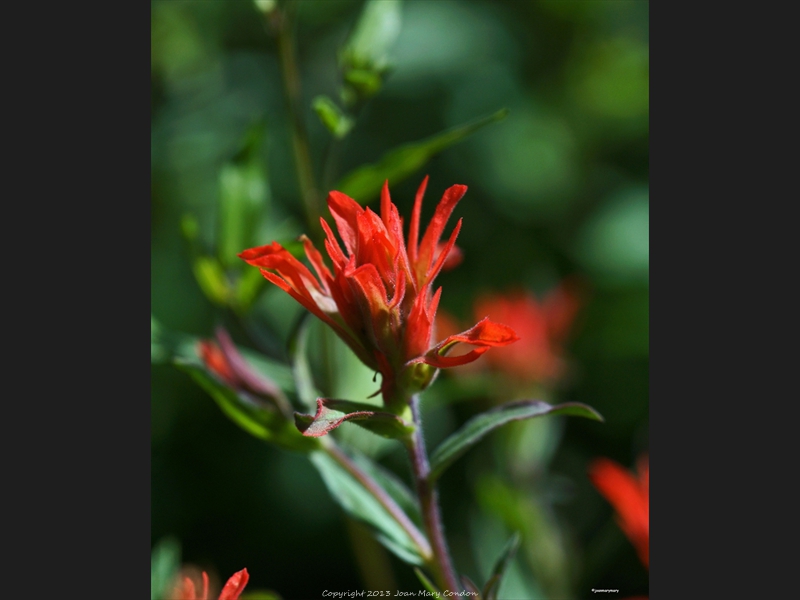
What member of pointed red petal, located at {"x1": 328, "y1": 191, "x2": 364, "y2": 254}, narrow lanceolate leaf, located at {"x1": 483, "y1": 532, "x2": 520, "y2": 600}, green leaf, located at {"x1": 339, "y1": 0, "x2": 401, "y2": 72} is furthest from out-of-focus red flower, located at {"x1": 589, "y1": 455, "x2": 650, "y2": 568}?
green leaf, located at {"x1": 339, "y1": 0, "x2": 401, "y2": 72}

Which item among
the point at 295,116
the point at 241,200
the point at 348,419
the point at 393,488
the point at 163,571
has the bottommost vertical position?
the point at 163,571

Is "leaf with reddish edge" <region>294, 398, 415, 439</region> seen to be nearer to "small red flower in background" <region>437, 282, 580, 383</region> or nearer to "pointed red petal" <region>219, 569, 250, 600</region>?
"pointed red petal" <region>219, 569, 250, 600</region>

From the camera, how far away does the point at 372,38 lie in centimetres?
95

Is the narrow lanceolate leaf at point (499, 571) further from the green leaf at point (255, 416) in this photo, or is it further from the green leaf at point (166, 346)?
the green leaf at point (166, 346)

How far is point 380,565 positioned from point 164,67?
1162 mm

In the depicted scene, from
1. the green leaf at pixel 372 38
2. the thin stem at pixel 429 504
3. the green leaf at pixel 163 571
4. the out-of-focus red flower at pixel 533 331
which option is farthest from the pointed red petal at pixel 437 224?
the out-of-focus red flower at pixel 533 331

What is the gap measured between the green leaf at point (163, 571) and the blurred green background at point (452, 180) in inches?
16.7

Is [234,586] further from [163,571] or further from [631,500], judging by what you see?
[631,500]

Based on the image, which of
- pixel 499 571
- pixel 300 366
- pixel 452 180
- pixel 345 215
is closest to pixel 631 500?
pixel 499 571

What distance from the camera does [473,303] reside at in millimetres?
1688

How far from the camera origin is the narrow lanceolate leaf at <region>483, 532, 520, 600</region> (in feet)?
2.40

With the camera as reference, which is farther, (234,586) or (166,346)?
(166,346)

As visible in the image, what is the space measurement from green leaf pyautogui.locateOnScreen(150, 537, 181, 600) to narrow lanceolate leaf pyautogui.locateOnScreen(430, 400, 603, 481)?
0.42 metres

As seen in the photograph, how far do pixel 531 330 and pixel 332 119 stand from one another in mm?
691
